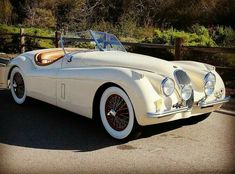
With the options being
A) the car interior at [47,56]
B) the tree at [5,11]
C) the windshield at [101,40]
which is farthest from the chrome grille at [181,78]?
the tree at [5,11]

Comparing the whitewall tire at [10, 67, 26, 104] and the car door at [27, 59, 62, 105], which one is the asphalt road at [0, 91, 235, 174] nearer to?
the car door at [27, 59, 62, 105]

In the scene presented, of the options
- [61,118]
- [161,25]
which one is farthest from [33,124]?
[161,25]

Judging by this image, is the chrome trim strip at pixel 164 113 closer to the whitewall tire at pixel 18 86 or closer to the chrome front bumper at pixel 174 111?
the chrome front bumper at pixel 174 111

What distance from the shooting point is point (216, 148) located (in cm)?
439

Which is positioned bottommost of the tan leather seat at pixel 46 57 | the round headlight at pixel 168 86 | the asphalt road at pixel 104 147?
the asphalt road at pixel 104 147

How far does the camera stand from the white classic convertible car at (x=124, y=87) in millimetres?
4348

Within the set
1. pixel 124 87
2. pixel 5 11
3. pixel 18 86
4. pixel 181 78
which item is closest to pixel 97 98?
pixel 124 87

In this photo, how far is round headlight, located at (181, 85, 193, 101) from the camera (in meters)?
4.57

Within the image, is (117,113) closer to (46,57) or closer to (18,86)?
(46,57)

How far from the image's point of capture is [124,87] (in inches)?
174

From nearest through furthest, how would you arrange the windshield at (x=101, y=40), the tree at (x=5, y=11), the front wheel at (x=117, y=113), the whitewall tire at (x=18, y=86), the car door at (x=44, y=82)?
the front wheel at (x=117, y=113) < the car door at (x=44, y=82) < the windshield at (x=101, y=40) < the whitewall tire at (x=18, y=86) < the tree at (x=5, y=11)

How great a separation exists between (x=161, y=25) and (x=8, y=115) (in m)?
→ 13.9

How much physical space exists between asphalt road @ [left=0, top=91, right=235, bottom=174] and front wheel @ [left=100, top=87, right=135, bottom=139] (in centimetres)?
13

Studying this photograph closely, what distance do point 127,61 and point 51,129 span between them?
1.32 metres
